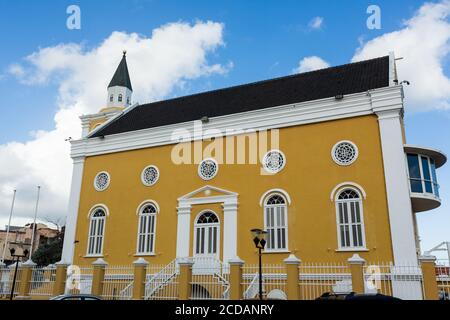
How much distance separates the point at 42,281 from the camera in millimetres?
19172

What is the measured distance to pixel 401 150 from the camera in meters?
17.2

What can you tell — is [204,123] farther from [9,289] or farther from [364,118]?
[9,289]

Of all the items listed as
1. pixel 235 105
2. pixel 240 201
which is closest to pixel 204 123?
pixel 235 105

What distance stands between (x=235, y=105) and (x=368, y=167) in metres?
8.98

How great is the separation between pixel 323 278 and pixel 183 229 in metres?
7.63

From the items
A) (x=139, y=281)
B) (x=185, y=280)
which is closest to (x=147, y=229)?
(x=139, y=281)

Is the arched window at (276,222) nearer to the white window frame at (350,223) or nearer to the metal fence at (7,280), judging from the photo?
the white window frame at (350,223)

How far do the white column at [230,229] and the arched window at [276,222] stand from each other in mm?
1585

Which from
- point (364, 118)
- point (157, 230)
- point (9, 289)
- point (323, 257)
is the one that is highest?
point (364, 118)

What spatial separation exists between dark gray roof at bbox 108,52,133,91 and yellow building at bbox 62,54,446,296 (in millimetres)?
5822

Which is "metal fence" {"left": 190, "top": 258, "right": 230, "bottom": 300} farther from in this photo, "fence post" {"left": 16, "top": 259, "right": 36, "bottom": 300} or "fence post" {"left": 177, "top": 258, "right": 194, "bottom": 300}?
"fence post" {"left": 16, "top": 259, "right": 36, "bottom": 300}

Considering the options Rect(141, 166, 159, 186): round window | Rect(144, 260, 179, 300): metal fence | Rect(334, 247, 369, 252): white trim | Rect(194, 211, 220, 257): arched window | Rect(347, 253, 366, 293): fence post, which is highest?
Rect(141, 166, 159, 186): round window

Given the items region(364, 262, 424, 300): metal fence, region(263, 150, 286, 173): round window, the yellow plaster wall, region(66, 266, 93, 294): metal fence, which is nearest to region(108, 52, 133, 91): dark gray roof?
the yellow plaster wall

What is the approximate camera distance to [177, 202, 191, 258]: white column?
20609 millimetres
